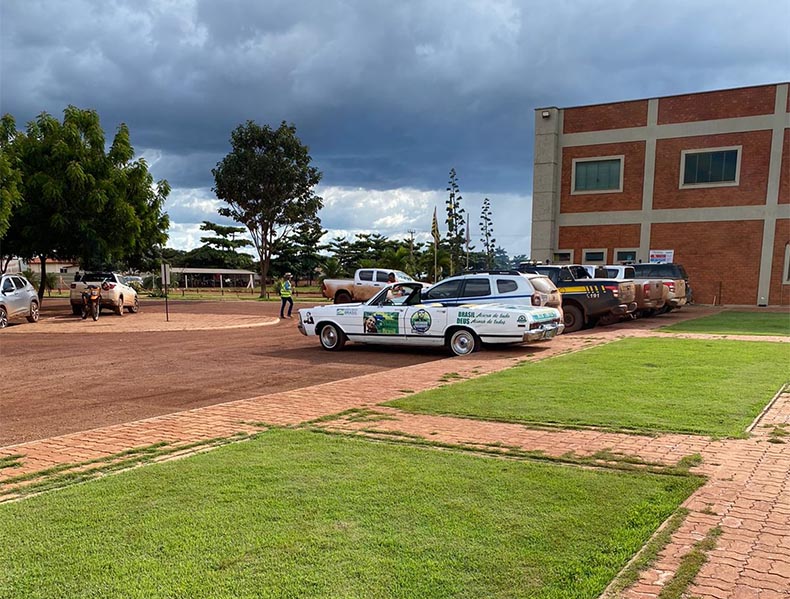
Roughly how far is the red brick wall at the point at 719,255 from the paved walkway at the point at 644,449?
2391 centimetres

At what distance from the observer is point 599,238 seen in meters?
32.0

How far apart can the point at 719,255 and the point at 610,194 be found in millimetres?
5964

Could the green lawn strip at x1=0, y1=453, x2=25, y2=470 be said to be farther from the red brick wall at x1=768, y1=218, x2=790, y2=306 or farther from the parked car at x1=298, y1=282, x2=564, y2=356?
the red brick wall at x1=768, y1=218, x2=790, y2=306

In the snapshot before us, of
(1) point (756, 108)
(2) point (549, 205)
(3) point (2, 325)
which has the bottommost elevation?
(3) point (2, 325)

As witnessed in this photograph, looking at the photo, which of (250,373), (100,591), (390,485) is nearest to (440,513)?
(390,485)

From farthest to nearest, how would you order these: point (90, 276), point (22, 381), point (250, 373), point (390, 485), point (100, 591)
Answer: point (90, 276) → point (250, 373) → point (22, 381) → point (390, 485) → point (100, 591)

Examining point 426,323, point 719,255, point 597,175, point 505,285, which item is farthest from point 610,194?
point 426,323

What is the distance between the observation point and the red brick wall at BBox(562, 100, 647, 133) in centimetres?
3067

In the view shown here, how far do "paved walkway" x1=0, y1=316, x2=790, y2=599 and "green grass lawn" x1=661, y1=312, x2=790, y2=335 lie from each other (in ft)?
30.8

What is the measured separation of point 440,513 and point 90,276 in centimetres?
2644

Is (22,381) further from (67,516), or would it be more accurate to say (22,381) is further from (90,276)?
(90,276)

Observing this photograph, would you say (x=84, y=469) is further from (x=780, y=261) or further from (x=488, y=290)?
(x=780, y=261)

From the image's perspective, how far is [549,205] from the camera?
32750 millimetres

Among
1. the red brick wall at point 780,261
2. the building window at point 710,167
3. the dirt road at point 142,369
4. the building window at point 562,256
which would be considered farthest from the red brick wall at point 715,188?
the dirt road at point 142,369
